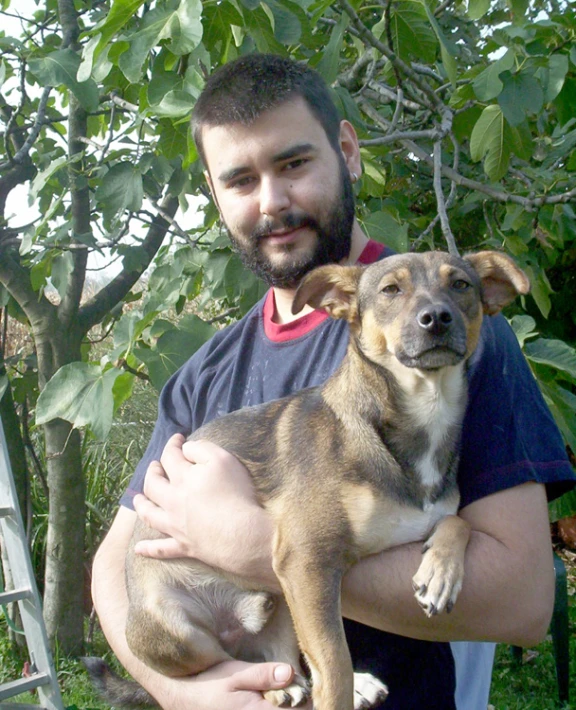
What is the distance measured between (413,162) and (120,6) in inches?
97.8

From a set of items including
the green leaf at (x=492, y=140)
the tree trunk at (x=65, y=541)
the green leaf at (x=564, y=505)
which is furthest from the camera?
the tree trunk at (x=65, y=541)

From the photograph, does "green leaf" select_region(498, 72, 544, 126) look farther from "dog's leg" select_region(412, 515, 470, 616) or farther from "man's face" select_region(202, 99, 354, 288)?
"dog's leg" select_region(412, 515, 470, 616)

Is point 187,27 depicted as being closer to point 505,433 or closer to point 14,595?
point 505,433

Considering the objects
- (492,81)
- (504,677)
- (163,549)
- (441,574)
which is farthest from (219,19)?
(504,677)

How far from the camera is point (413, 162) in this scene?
4402 mm

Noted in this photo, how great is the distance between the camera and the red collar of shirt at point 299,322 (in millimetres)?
2383

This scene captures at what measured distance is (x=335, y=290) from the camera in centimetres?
227

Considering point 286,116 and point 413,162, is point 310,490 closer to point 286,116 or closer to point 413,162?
point 286,116

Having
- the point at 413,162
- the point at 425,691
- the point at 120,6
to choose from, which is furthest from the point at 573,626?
the point at 120,6

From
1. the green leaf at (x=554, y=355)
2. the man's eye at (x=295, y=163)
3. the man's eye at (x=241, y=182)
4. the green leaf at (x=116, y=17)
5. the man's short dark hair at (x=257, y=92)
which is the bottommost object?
the green leaf at (x=554, y=355)

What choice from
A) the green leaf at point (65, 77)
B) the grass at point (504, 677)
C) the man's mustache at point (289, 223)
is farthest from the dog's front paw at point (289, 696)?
the grass at point (504, 677)

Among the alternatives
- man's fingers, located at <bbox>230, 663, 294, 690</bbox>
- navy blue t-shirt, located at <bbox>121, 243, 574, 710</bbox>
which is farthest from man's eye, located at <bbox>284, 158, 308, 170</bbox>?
man's fingers, located at <bbox>230, 663, 294, 690</bbox>

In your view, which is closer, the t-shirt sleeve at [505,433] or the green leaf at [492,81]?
the t-shirt sleeve at [505,433]

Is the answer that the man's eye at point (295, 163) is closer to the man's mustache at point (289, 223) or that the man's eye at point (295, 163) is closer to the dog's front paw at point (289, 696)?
→ the man's mustache at point (289, 223)
